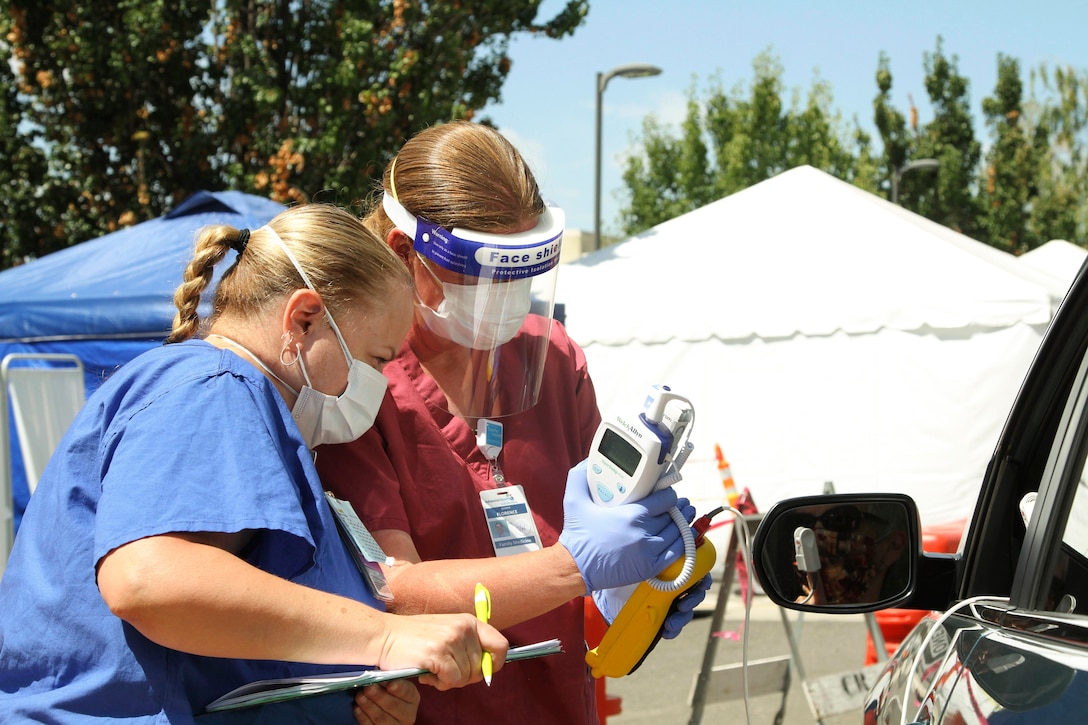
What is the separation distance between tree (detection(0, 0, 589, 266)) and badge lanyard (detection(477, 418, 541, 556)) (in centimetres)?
792

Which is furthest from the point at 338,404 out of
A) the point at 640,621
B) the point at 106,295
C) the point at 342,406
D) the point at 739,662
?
the point at 106,295

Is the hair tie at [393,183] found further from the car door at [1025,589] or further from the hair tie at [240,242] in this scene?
the car door at [1025,589]

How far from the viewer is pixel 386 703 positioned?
1.51 meters

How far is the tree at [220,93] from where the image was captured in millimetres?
9789

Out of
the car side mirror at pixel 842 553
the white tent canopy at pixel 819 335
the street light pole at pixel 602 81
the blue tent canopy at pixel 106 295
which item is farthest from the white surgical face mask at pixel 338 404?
the street light pole at pixel 602 81

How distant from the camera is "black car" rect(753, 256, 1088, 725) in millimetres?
1167

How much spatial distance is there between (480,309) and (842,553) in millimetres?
841

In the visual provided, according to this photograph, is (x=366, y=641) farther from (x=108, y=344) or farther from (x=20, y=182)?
(x=20, y=182)

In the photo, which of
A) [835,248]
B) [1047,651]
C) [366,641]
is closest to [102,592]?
[366,641]

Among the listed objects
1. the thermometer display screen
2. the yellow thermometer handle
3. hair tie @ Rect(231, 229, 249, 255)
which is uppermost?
hair tie @ Rect(231, 229, 249, 255)

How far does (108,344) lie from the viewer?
6.57 m

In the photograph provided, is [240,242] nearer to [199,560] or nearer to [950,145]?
[199,560]

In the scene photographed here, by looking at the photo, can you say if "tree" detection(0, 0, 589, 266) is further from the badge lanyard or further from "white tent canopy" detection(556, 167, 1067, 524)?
the badge lanyard

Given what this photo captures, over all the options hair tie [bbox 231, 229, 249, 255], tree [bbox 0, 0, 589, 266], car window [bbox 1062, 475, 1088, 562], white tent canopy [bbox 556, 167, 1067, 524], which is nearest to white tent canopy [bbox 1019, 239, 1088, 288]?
white tent canopy [bbox 556, 167, 1067, 524]
